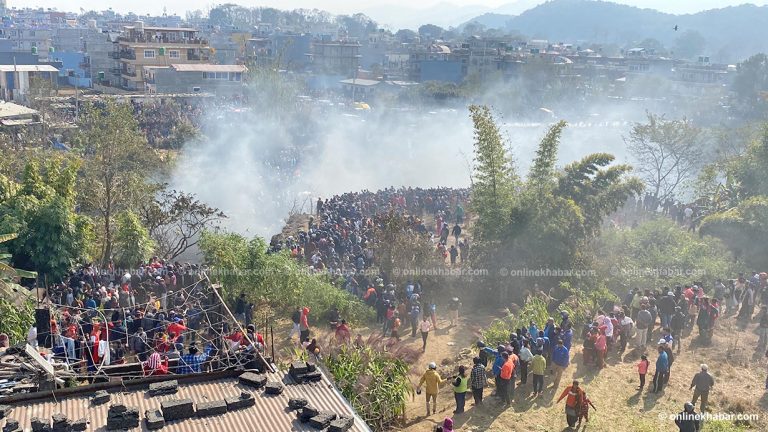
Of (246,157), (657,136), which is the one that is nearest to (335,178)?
(246,157)

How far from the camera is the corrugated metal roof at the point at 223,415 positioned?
8766 millimetres

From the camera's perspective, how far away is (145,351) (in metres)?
12.7

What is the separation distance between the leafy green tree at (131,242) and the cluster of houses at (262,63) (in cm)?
3392

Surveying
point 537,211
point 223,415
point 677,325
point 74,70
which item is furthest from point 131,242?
point 74,70

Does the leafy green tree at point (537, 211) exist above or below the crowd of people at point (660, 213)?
above

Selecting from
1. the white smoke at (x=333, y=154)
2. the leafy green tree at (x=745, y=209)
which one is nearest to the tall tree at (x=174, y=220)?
the white smoke at (x=333, y=154)

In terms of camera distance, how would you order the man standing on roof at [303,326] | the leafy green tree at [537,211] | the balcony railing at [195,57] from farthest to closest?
1. the balcony railing at [195,57]
2. the leafy green tree at [537,211]
3. the man standing on roof at [303,326]

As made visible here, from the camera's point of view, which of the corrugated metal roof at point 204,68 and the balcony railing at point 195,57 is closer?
the corrugated metal roof at point 204,68

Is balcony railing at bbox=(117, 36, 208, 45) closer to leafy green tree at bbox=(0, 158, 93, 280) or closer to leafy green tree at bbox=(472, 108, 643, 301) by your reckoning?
leafy green tree at bbox=(0, 158, 93, 280)

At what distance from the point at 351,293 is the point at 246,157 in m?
24.5

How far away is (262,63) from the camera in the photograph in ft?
241

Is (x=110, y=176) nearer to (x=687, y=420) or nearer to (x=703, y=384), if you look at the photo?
(x=703, y=384)

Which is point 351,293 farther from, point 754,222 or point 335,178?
point 335,178

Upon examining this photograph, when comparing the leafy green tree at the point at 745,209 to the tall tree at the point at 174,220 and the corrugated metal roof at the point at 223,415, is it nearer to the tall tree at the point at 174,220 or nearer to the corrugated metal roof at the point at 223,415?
the tall tree at the point at 174,220
